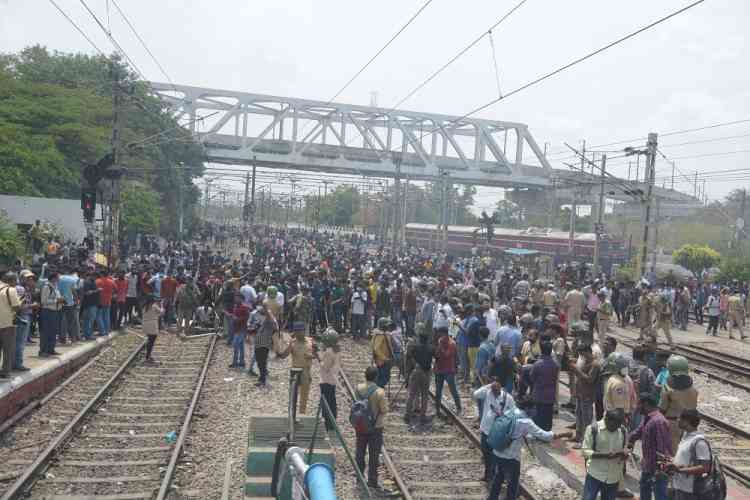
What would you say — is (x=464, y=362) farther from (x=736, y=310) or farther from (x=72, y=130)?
(x=72, y=130)

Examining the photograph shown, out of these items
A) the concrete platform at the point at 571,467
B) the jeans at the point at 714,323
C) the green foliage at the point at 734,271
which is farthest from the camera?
the green foliage at the point at 734,271

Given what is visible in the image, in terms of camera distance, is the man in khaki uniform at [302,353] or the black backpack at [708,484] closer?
the black backpack at [708,484]

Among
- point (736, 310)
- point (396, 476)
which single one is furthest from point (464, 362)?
point (736, 310)

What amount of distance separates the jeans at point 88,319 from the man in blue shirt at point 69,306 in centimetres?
35

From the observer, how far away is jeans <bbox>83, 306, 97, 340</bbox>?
14.5m

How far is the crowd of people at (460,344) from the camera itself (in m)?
6.58

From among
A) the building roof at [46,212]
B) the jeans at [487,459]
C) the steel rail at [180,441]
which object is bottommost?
the steel rail at [180,441]

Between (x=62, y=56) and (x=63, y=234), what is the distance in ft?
94.2

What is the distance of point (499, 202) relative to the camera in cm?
11631

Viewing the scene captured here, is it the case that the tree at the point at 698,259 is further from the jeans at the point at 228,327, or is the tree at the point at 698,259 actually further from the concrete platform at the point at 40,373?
the concrete platform at the point at 40,373

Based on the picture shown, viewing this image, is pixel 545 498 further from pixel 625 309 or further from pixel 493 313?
pixel 625 309

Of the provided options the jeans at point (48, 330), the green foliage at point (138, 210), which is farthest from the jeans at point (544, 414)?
the green foliage at point (138, 210)

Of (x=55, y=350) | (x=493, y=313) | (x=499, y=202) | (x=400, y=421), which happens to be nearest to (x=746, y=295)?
(x=493, y=313)

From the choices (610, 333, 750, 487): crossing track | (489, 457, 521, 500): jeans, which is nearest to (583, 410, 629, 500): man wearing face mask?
(489, 457, 521, 500): jeans
